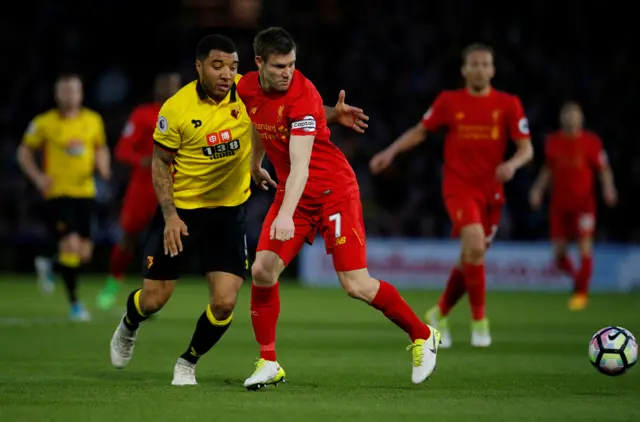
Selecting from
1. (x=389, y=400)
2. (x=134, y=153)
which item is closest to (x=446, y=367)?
(x=389, y=400)

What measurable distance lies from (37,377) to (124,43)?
Result: 18.1 m

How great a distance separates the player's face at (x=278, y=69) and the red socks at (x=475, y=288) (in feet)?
12.6

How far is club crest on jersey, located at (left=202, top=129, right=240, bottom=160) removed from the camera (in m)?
7.32

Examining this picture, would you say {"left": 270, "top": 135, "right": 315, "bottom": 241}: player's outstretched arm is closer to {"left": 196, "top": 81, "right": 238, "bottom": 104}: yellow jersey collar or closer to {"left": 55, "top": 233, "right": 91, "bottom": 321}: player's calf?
{"left": 196, "top": 81, "right": 238, "bottom": 104}: yellow jersey collar

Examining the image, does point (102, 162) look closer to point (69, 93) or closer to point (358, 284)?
point (69, 93)

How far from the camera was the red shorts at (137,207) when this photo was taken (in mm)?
13578

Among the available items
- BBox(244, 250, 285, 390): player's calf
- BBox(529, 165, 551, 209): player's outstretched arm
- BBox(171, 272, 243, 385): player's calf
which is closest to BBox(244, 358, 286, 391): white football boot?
BBox(244, 250, 285, 390): player's calf

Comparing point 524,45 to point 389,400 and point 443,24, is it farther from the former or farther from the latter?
point 389,400

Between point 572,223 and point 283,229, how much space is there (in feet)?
34.5

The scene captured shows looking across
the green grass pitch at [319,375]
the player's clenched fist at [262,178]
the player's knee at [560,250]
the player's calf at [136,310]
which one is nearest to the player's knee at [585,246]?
the player's knee at [560,250]

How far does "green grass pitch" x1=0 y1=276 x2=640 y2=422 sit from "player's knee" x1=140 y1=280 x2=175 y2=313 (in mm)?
491

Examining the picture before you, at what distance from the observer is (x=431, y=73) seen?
2255cm

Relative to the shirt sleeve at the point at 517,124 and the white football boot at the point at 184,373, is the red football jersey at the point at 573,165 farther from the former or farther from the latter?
the white football boot at the point at 184,373

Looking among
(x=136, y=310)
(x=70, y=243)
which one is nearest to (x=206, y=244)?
(x=136, y=310)
